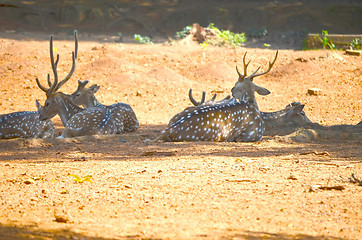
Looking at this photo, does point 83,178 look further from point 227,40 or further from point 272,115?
point 227,40

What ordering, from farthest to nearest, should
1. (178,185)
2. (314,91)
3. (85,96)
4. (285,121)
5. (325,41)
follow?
(325,41), (314,91), (85,96), (285,121), (178,185)

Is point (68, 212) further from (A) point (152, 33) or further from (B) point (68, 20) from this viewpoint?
(B) point (68, 20)

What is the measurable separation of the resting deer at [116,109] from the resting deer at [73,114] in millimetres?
382

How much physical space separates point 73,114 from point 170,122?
2107 mm

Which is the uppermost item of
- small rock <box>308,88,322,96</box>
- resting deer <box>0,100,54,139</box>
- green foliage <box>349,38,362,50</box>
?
green foliage <box>349,38,362,50</box>

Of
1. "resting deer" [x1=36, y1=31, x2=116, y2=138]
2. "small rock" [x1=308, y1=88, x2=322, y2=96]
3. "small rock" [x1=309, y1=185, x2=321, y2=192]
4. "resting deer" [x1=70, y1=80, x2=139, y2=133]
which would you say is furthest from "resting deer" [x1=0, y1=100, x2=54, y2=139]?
"small rock" [x1=308, y1=88, x2=322, y2=96]

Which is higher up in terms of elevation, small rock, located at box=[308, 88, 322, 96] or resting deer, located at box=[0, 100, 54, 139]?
small rock, located at box=[308, 88, 322, 96]

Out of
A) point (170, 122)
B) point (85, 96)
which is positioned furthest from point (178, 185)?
point (85, 96)

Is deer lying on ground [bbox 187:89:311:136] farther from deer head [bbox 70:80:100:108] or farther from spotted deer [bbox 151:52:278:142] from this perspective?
deer head [bbox 70:80:100:108]

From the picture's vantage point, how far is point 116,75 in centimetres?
1458

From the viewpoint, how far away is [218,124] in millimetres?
8438

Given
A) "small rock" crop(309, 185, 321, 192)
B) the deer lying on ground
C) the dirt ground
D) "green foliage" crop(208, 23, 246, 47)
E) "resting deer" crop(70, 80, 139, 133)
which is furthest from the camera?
"green foliage" crop(208, 23, 246, 47)

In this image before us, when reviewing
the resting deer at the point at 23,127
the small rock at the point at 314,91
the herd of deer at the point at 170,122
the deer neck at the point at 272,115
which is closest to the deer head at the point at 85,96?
the herd of deer at the point at 170,122

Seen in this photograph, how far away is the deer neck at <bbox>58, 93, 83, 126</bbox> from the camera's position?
9.58 m
